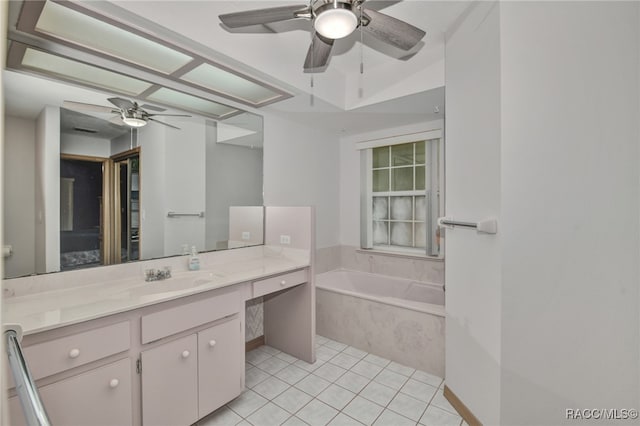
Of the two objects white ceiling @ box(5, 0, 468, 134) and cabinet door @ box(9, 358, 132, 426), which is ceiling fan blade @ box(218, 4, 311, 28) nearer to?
white ceiling @ box(5, 0, 468, 134)

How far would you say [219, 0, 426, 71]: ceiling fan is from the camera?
4.20 feet

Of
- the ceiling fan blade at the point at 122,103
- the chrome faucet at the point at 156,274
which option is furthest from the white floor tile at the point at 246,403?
the ceiling fan blade at the point at 122,103

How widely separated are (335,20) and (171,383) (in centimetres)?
193

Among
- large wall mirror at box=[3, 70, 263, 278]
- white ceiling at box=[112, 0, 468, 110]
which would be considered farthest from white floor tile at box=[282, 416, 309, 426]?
white ceiling at box=[112, 0, 468, 110]

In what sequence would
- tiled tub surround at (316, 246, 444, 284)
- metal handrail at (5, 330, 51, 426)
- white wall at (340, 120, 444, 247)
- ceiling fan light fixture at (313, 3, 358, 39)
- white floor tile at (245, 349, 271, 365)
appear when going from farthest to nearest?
white wall at (340, 120, 444, 247) → tiled tub surround at (316, 246, 444, 284) → white floor tile at (245, 349, 271, 365) → ceiling fan light fixture at (313, 3, 358, 39) → metal handrail at (5, 330, 51, 426)

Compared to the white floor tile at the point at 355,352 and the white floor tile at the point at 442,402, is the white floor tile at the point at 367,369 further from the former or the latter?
the white floor tile at the point at 442,402

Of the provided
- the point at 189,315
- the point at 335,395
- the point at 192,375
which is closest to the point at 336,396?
the point at 335,395

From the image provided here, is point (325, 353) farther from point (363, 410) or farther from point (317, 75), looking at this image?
point (317, 75)

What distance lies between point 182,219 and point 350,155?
2.30 metres

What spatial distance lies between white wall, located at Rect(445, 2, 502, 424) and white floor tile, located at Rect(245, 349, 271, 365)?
1.45 metres

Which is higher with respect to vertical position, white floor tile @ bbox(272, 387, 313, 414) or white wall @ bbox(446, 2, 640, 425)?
Result: white wall @ bbox(446, 2, 640, 425)

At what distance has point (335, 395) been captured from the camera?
2016 mm

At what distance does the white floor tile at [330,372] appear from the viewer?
2225mm

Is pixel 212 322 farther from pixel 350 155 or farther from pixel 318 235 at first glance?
Result: pixel 350 155
